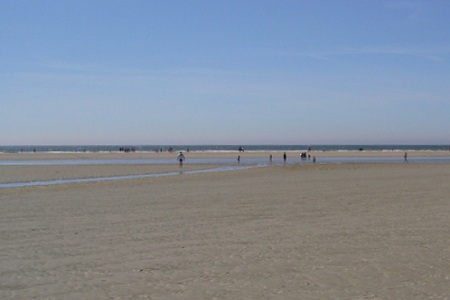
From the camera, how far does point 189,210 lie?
15.7 metres

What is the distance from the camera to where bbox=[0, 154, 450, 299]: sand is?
7.27m

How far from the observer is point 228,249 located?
32.1ft

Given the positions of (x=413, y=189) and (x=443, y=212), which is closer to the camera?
(x=443, y=212)

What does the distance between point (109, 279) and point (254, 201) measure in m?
10.5

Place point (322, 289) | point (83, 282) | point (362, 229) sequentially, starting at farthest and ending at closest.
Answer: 1. point (362, 229)
2. point (83, 282)
3. point (322, 289)

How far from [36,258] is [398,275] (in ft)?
20.3

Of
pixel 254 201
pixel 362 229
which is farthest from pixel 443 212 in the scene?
pixel 254 201

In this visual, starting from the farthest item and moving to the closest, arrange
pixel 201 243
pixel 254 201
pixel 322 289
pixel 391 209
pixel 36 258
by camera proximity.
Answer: pixel 254 201 → pixel 391 209 → pixel 201 243 → pixel 36 258 → pixel 322 289

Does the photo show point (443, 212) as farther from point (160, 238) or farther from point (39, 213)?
point (39, 213)

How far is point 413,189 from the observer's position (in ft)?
71.1

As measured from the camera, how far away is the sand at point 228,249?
7273 millimetres

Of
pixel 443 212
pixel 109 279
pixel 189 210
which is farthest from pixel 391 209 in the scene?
pixel 109 279

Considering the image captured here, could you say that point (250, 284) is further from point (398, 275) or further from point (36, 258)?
point (36, 258)

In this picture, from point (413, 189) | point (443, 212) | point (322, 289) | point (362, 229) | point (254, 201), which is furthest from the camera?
point (413, 189)
